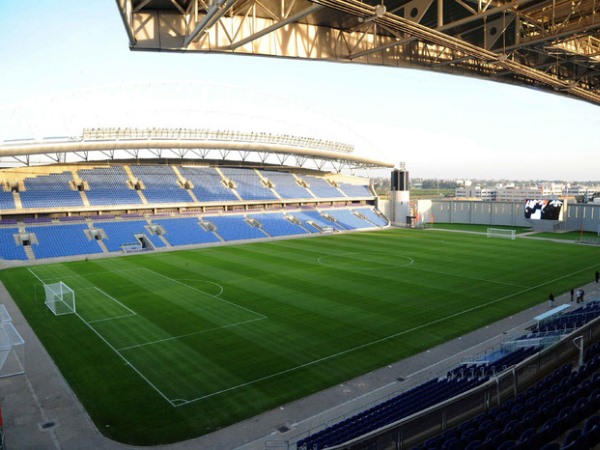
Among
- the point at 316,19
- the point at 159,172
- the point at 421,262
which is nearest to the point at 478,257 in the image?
the point at 421,262

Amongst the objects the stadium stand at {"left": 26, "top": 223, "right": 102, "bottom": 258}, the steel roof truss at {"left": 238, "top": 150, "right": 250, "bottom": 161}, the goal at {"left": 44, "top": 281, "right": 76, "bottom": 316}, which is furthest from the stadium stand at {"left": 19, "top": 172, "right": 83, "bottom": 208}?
the goal at {"left": 44, "top": 281, "right": 76, "bottom": 316}

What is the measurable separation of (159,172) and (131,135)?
9642 mm

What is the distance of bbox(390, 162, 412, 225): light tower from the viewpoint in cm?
5900

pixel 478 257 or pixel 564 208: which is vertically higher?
pixel 564 208

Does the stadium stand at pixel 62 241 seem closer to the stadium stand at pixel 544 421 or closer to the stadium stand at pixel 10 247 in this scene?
the stadium stand at pixel 10 247

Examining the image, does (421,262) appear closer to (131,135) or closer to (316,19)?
(316,19)

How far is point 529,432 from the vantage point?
6.49 m

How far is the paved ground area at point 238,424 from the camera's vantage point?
10.7 metres

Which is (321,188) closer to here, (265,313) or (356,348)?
(265,313)

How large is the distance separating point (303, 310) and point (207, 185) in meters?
33.8

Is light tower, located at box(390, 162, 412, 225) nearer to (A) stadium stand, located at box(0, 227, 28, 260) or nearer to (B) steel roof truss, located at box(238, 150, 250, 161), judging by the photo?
(B) steel roof truss, located at box(238, 150, 250, 161)

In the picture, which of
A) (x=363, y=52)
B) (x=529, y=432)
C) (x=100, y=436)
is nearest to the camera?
(x=529, y=432)

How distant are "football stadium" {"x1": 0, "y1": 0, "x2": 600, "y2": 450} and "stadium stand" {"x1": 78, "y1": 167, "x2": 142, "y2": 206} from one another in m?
1.17

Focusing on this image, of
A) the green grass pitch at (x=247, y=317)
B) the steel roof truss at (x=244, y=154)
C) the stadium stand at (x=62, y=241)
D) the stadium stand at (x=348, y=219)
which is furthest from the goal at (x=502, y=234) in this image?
the stadium stand at (x=62, y=241)
